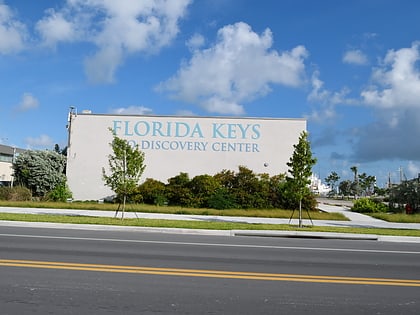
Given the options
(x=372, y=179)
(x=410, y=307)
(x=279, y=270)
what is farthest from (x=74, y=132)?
(x=372, y=179)

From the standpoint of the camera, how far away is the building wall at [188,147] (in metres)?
31.1

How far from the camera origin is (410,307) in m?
5.79

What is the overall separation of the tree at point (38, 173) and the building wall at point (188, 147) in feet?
3.90

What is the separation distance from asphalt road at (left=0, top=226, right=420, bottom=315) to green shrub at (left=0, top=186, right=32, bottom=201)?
57.2 ft

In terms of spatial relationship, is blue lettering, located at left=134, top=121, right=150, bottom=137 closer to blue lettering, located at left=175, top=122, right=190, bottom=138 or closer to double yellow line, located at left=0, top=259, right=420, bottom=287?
blue lettering, located at left=175, top=122, right=190, bottom=138

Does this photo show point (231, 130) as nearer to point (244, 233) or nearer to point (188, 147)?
point (188, 147)

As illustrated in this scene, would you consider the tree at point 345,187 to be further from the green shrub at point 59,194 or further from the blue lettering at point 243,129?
the green shrub at point 59,194

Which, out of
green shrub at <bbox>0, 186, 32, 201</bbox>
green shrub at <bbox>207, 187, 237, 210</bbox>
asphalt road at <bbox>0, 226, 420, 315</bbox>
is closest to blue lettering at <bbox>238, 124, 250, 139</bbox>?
green shrub at <bbox>207, 187, 237, 210</bbox>

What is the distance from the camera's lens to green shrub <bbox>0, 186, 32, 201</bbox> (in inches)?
1102

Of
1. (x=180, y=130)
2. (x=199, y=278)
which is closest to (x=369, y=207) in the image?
(x=180, y=130)

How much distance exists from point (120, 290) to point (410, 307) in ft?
13.6

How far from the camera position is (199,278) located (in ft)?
24.0

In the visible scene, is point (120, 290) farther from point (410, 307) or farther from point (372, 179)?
point (372, 179)

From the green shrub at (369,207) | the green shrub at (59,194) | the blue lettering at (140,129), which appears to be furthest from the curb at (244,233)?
the blue lettering at (140,129)
